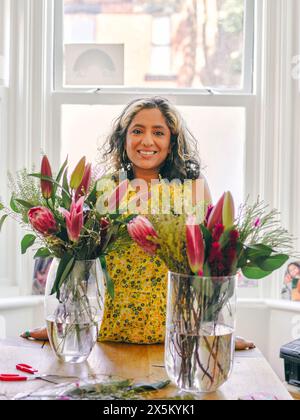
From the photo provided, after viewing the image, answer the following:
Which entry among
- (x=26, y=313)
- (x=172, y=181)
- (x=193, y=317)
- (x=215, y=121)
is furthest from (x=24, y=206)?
(x=215, y=121)

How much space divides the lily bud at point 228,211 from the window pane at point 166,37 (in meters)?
1.26

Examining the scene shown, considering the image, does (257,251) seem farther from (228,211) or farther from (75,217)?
(75,217)

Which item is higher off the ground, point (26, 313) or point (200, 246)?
point (200, 246)

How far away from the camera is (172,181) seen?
2094 mm

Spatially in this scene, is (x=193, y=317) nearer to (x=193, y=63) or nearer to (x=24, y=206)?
(x=24, y=206)

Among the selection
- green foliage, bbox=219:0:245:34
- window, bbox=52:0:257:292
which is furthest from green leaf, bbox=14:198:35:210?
green foliage, bbox=219:0:245:34

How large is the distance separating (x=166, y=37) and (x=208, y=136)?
422 mm

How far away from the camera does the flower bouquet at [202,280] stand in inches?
51.0

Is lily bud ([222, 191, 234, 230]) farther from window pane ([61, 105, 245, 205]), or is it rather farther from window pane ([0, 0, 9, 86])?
window pane ([0, 0, 9, 86])

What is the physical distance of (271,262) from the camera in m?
1.37

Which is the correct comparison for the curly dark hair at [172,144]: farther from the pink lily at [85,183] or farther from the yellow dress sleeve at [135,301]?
the pink lily at [85,183]

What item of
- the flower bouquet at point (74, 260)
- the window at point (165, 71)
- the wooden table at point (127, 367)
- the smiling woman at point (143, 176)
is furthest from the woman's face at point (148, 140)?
the wooden table at point (127, 367)

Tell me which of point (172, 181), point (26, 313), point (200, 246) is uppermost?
point (172, 181)
